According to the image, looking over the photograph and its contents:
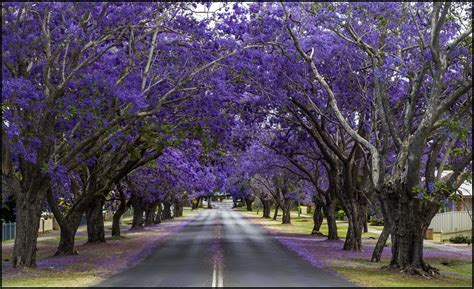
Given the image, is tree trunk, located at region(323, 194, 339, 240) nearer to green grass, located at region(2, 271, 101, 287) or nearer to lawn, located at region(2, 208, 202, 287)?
lawn, located at region(2, 208, 202, 287)

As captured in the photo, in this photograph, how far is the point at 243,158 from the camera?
47188 mm

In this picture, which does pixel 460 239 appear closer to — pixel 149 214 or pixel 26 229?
pixel 26 229

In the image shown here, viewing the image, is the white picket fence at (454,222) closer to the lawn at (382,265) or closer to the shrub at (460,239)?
the shrub at (460,239)

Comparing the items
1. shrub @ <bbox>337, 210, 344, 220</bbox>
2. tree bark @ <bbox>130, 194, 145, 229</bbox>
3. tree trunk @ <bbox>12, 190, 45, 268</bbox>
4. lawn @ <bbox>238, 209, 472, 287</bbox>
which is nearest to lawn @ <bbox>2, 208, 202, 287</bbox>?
tree trunk @ <bbox>12, 190, 45, 268</bbox>

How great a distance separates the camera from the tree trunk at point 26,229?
20.0 m

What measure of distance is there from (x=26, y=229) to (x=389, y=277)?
37.3ft

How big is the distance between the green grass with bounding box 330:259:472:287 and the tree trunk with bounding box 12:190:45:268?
9.78 meters

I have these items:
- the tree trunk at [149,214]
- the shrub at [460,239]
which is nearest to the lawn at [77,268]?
the shrub at [460,239]

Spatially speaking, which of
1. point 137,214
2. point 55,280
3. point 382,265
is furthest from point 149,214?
point 55,280

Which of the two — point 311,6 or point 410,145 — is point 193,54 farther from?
point 410,145

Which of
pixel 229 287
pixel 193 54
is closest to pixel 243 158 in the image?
pixel 193 54

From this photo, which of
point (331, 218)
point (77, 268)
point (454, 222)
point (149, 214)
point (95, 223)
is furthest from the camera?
point (149, 214)

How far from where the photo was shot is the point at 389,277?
18.0 m

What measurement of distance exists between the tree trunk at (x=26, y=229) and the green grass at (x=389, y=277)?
978 centimetres
